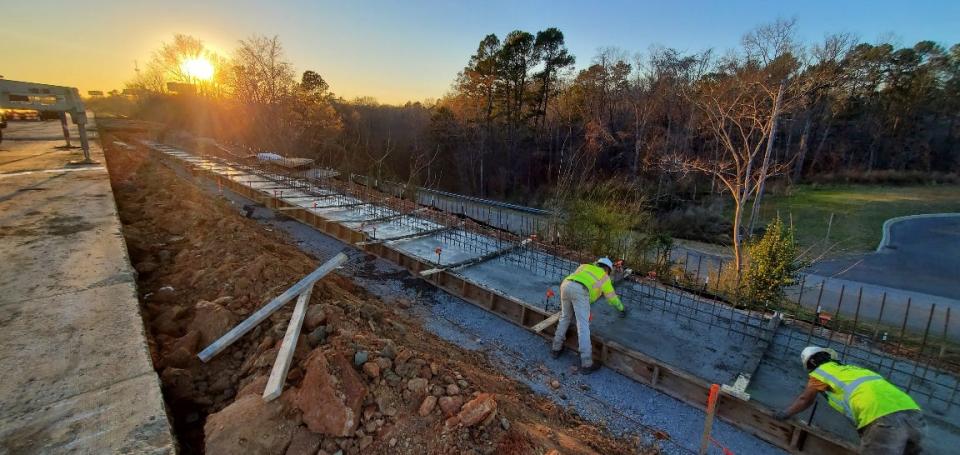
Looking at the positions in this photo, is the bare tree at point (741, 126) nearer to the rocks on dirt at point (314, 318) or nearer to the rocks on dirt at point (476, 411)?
the rocks on dirt at point (476, 411)

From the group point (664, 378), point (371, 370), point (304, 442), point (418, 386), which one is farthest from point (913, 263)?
point (304, 442)

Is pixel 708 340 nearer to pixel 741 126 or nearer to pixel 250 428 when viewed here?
pixel 250 428

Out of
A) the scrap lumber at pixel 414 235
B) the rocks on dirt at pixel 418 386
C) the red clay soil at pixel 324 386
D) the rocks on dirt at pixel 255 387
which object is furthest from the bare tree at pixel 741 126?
the rocks on dirt at pixel 255 387

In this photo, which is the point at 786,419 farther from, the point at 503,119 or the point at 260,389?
the point at 503,119

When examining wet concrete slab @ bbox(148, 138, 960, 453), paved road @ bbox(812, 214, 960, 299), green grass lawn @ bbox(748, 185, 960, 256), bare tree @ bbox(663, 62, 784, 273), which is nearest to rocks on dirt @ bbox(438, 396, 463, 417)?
wet concrete slab @ bbox(148, 138, 960, 453)

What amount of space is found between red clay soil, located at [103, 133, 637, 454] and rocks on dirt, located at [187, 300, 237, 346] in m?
0.01

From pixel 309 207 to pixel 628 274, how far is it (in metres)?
9.71

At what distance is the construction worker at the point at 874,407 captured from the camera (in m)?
3.32

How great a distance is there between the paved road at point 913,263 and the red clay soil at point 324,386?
41.4 ft

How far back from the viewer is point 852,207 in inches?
874

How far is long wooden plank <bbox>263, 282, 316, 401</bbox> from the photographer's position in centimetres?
322

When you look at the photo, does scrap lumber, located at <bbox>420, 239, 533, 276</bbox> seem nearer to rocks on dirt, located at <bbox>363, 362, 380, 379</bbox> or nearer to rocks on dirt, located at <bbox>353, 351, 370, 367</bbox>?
rocks on dirt, located at <bbox>353, 351, 370, 367</bbox>

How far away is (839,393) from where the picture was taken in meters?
3.61

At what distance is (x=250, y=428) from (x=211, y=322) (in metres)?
1.65
